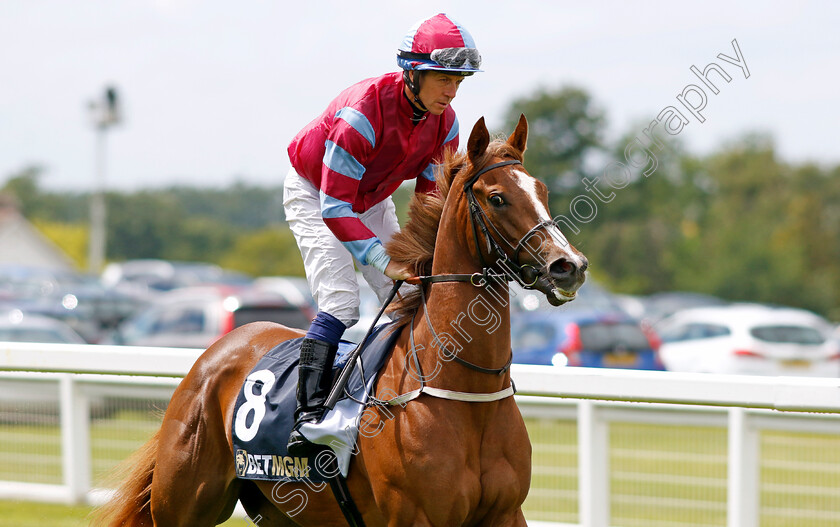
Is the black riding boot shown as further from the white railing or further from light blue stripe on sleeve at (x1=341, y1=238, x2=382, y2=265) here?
the white railing

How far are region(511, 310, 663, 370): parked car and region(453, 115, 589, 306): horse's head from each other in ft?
27.0

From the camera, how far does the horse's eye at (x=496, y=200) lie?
3.15 m

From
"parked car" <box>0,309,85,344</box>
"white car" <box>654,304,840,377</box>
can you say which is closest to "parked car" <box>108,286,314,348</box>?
"parked car" <box>0,309,85,344</box>

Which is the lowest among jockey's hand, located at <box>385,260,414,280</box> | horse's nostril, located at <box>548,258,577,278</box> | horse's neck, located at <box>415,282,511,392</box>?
horse's neck, located at <box>415,282,511,392</box>

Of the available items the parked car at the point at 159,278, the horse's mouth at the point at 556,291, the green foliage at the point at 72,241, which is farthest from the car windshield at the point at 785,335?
the green foliage at the point at 72,241

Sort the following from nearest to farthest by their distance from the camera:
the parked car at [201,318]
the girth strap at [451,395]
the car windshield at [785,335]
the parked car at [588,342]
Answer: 1. the girth strap at [451,395]
2. the parked car at [201,318]
3. the parked car at [588,342]
4. the car windshield at [785,335]

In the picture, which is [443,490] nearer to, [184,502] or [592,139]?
[184,502]

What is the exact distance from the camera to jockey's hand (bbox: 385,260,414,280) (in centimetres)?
344

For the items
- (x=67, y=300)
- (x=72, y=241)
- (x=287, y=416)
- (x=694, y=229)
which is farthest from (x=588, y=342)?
(x=72, y=241)

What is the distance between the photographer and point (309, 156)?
3.84m

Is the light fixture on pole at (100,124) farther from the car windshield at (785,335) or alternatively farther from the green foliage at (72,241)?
the green foliage at (72,241)

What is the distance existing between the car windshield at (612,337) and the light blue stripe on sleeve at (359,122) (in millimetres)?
8509

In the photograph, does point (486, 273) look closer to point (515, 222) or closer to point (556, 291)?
point (515, 222)

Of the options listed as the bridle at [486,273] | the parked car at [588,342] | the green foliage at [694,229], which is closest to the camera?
the bridle at [486,273]
